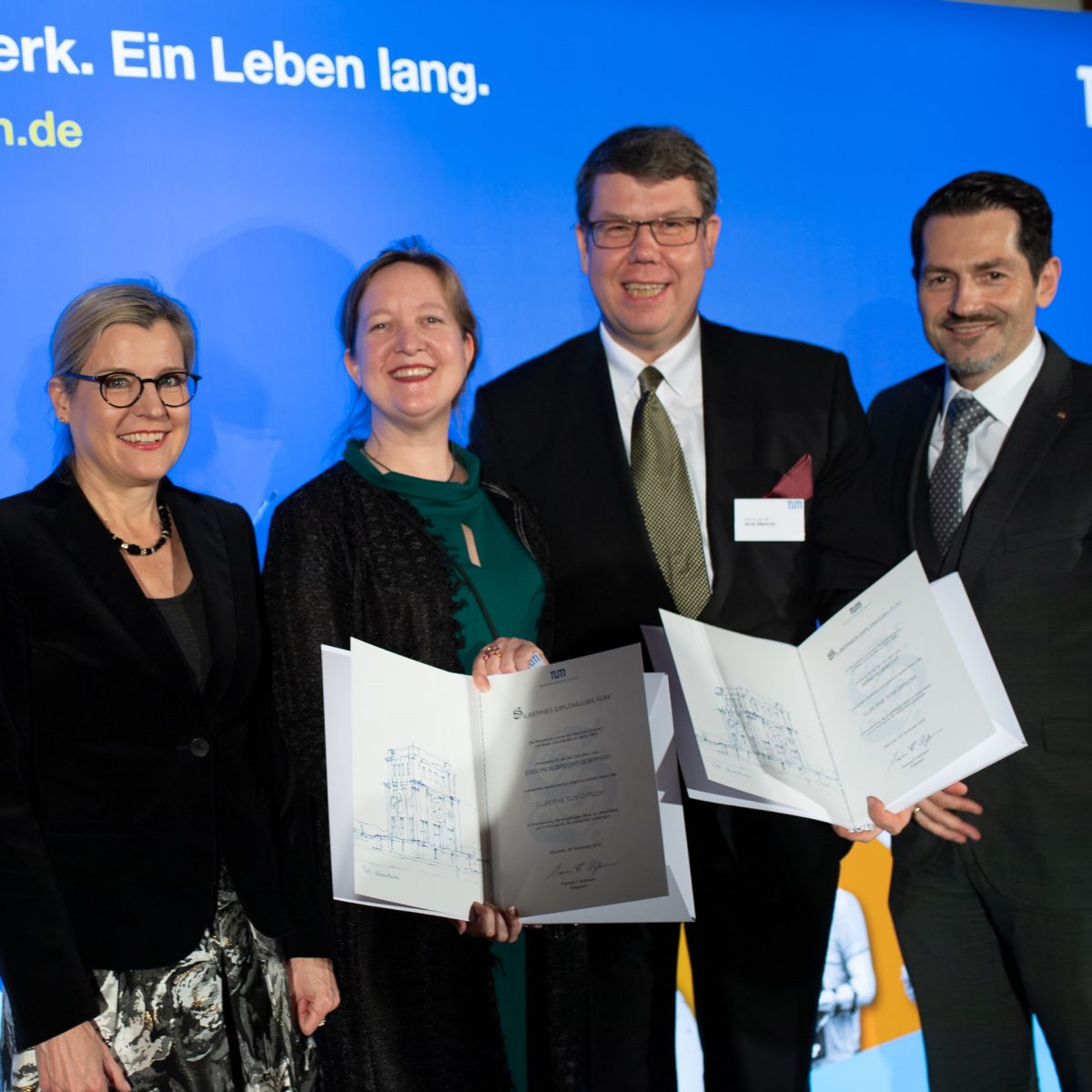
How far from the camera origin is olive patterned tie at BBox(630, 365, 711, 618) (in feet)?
9.20

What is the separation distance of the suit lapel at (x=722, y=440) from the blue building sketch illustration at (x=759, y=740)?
0.40m

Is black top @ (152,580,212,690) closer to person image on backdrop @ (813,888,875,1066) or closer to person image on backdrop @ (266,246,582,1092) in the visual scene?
person image on backdrop @ (266,246,582,1092)

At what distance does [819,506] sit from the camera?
2914mm

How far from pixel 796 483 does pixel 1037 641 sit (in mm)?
660

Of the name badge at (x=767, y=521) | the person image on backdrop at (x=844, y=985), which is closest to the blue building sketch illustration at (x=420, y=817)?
the name badge at (x=767, y=521)

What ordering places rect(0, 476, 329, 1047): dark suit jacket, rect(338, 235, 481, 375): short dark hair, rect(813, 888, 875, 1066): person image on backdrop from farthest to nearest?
rect(813, 888, 875, 1066): person image on backdrop < rect(338, 235, 481, 375): short dark hair < rect(0, 476, 329, 1047): dark suit jacket

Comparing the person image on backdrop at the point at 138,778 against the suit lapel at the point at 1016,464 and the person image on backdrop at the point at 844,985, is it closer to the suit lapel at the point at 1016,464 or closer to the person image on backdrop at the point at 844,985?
the suit lapel at the point at 1016,464

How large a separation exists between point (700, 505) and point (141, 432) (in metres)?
1.30

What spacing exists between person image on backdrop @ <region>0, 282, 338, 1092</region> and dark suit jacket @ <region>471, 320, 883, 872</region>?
0.77m

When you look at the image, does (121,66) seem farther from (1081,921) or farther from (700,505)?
(1081,921)

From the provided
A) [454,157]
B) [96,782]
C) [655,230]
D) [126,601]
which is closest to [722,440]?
[655,230]

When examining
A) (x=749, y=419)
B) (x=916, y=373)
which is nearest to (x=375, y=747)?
(x=749, y=419)

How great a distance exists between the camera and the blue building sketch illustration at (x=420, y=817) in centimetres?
204
